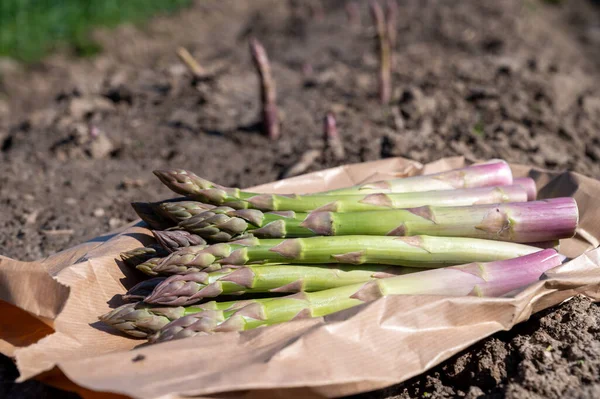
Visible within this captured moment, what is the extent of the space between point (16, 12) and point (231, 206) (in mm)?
7478

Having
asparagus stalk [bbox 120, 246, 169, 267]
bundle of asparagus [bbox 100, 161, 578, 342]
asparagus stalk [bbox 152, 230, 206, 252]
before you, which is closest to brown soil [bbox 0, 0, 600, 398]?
bundle of asparagus [bbox 100, 161, 578, 342]

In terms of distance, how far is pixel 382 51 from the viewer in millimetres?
6016

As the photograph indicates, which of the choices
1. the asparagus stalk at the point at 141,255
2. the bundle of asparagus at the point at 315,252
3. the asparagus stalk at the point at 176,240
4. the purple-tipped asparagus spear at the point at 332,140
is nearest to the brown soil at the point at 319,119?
the purple-tipped asparagus spear at the point at 332,140

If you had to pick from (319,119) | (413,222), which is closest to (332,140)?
(319,119)

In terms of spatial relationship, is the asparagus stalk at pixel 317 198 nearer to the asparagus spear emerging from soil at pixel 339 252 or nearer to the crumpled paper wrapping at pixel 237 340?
the asparagus spear emerging from soil at pixel 339 252

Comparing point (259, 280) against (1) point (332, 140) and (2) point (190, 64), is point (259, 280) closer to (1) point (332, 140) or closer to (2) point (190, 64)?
(1) point (332, 140)

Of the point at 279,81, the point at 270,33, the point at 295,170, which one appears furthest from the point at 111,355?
the point at 270,33

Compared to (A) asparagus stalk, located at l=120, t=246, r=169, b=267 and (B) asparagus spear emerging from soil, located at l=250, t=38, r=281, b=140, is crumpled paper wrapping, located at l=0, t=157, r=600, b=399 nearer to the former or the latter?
(A) asparagus stalk, located at l=120, t=246, r=169, b=267

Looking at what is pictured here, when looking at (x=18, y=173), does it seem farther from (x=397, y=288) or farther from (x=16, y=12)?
(x=16, y=12)

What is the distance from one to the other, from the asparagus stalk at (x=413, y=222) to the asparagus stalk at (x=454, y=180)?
0.35 m

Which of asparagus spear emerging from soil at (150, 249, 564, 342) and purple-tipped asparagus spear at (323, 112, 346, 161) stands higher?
purple-tipped asparagus spear at (323, 112, 346, 161)

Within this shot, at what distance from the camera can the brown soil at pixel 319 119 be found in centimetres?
285

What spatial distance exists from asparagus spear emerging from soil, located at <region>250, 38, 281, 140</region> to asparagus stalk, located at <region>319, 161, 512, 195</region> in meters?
2.17

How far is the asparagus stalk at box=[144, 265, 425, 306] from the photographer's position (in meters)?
2.71
